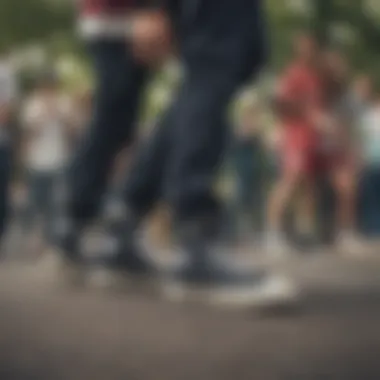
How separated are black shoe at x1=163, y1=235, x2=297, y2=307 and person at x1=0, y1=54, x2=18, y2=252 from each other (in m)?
0.15

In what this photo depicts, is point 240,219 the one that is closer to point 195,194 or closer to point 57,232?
point 195,194

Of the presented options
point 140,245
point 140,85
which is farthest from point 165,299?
point 140,85

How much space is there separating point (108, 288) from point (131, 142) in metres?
0.13

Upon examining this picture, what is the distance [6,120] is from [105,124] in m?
0.08

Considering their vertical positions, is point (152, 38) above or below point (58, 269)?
above

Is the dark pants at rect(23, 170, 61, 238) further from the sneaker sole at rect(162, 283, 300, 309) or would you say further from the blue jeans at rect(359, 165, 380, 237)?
the blue jeans at rect(359, 165, 380, 237)

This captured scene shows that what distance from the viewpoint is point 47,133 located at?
984 millimetres

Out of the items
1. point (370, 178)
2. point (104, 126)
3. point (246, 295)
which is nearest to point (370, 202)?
point (370, 178)

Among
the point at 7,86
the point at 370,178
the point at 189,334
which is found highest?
the point at 7,86

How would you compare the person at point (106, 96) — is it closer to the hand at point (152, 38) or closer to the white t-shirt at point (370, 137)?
the hand at point (152, 38)

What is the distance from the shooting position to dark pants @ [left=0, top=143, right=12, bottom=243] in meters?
0.98

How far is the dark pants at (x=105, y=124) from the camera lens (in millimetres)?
984

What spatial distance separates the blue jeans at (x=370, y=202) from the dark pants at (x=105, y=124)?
0.65 ft

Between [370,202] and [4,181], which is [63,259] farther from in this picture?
[370,202]
